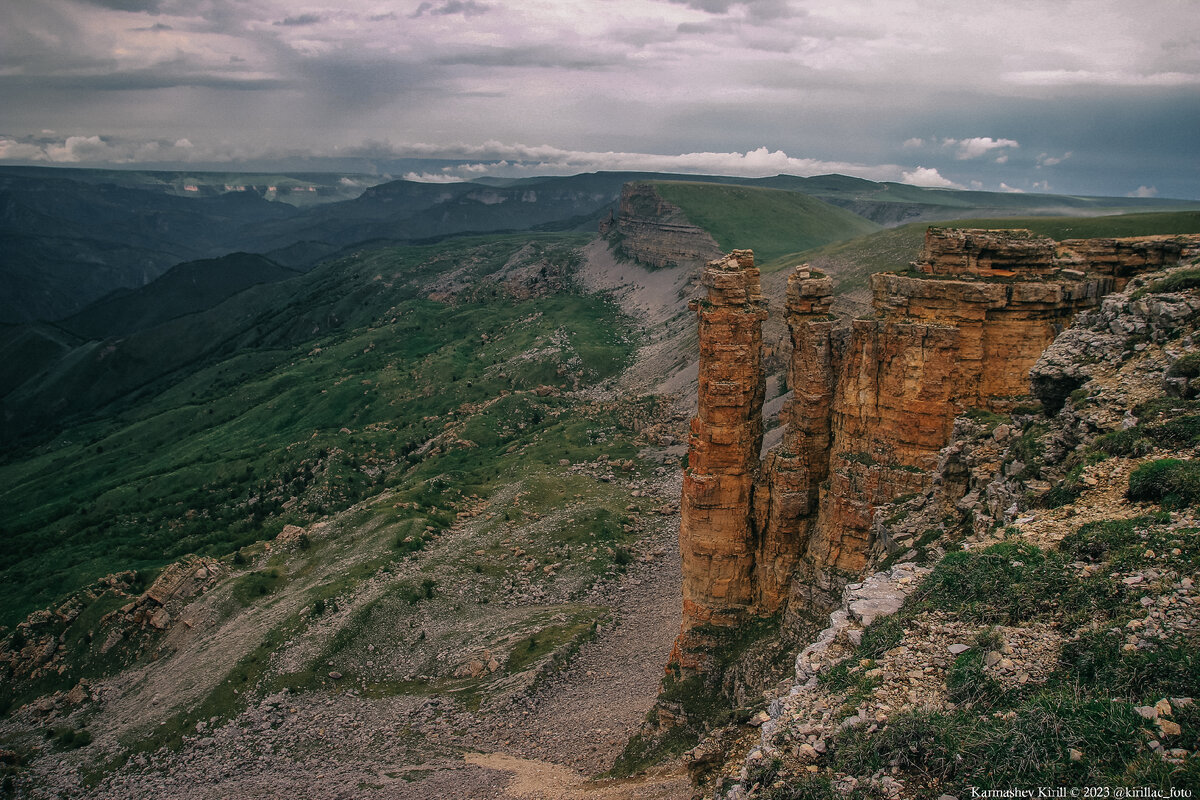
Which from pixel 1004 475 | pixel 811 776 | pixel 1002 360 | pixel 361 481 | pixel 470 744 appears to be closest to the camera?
pixel 811 776

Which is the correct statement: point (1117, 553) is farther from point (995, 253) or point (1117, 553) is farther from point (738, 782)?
point (995, 253)

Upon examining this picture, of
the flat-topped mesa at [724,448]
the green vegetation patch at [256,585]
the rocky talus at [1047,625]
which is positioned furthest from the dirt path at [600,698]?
the green vegetation patch at [256,585]

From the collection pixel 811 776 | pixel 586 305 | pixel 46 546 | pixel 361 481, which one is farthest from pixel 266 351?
pixel 811 776

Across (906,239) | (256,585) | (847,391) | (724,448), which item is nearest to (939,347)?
(847,391)

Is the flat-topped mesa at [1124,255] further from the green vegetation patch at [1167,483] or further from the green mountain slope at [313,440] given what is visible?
the green mountain slope at [313,440]

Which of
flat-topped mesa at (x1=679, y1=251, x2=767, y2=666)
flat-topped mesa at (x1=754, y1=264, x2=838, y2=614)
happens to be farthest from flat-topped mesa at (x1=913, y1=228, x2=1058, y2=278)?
flat-topped mesa at (x1=679, y1=251, x2=767, y2=666)

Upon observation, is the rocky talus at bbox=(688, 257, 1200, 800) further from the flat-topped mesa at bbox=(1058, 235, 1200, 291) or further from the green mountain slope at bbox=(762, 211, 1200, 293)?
the green mountain slope at bbox=(762, 211, 1200, 293)

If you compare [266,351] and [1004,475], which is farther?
[266,351]
